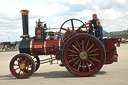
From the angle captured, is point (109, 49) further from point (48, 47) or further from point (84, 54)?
point (48, 47)

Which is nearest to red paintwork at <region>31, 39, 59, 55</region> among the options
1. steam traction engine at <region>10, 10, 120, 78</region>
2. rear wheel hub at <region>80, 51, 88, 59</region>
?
steam traction engine at <region>10, 10, 120, 78</region>

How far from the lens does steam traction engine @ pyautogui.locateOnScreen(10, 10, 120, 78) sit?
7887mm

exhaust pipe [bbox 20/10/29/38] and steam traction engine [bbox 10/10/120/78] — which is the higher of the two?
exhaust pipe [bbox 20/10/29/38]

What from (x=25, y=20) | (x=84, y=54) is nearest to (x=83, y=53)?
(x=84, y=54)

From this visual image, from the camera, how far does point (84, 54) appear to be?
7918 mm

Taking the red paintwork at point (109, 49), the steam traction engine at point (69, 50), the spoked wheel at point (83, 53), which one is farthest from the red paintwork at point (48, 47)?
the red paintwork at point (109, 49)

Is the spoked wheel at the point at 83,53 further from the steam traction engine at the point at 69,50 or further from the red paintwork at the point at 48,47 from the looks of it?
the red paintwork at the point at 48,47

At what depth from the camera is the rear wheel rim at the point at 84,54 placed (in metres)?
7.85

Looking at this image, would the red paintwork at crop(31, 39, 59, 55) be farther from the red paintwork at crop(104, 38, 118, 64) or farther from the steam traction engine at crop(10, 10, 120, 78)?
the red paintwork at crop(104, 38, 118, 64)

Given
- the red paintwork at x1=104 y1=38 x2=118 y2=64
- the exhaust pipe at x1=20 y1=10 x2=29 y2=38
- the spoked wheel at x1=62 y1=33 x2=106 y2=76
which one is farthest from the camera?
the exhaust pipe at x1=20 y1=10 x2=29 y2=38

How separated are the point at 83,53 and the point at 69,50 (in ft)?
1.70

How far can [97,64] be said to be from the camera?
8.02 meters

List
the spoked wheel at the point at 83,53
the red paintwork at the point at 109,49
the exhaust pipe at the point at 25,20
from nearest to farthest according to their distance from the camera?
the spoked wheel at the point at 83,53 → the red paintwork at the point at 109,49 → the exhaust pipe at the point at 25,20

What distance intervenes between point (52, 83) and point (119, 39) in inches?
131
